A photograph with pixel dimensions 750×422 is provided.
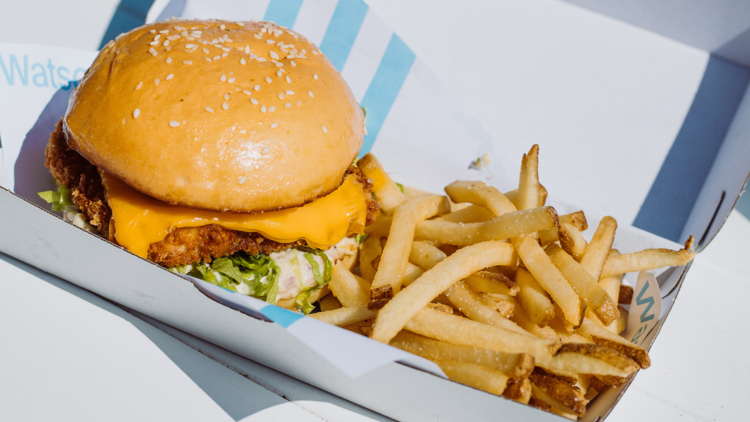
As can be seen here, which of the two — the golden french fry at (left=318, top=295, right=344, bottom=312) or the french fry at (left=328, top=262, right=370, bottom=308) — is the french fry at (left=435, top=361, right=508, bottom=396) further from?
the golden french fry at (left=318, top=295, right=344, bottom=312)

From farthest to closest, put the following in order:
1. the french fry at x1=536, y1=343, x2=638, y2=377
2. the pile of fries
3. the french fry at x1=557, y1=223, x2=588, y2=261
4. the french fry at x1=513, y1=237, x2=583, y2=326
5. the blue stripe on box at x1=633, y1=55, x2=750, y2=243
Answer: the blue stripe on box at x1=633, y1=55, x2=750, y2=243 → the french fry at x1=557, y1=223, x2=588, y2=261 → the french fry at x1=513, y1=237, x2=583, y2=326 → the pile of fries → the french fry at x1=536, y1=343, x2=638, y2=377

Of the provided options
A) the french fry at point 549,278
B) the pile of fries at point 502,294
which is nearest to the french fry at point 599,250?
the pile of fries at point 502,294

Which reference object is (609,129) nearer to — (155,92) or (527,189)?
(527,189)

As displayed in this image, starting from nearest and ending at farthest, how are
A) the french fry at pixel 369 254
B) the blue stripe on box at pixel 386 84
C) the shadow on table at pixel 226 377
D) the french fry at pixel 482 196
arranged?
the shadow on table at pixel 226 377 → the french fry at pixel 482 196 → the french fry at pixel 369 254 → the blue stripe on box at pixel 386 84

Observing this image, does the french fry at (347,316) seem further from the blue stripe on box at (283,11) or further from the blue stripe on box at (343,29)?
the blue stripe on box at (283,11)

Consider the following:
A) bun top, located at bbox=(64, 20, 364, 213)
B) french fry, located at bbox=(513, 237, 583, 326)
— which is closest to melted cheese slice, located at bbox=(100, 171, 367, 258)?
bun top, located at bbox=(64, 20, 364, 213)

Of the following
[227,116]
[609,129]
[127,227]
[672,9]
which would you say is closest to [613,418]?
[227,116]
